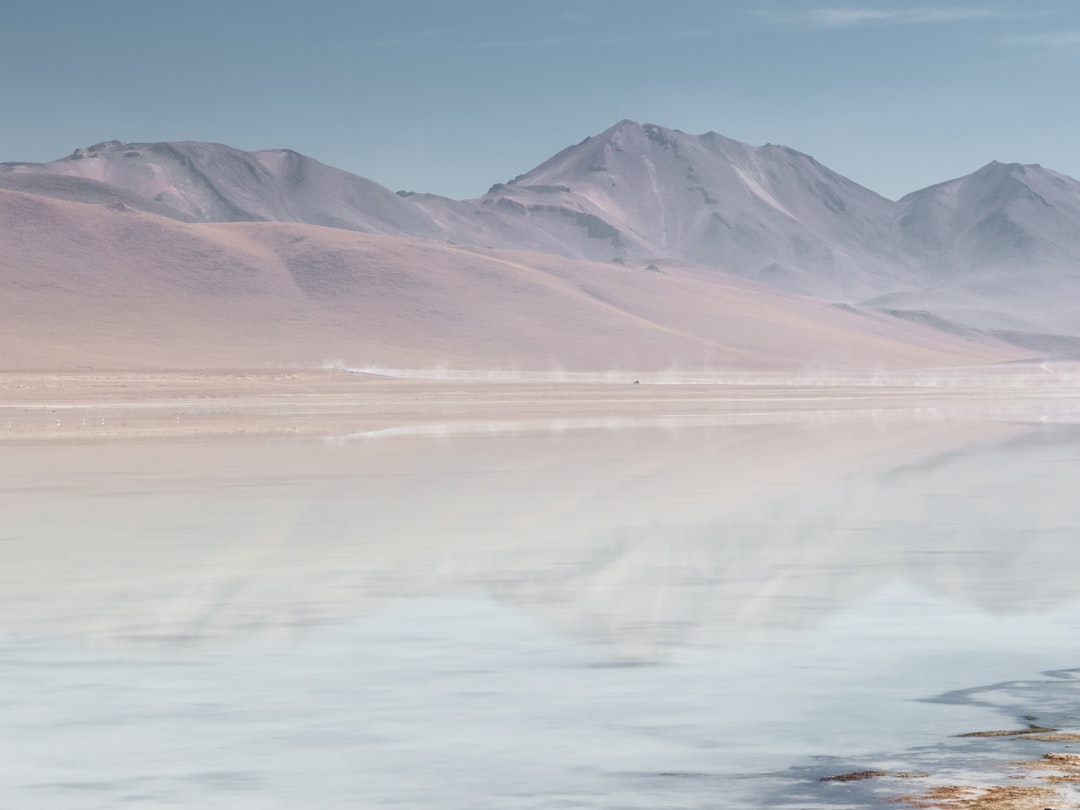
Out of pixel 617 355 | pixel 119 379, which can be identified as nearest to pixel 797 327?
pixel 617 355

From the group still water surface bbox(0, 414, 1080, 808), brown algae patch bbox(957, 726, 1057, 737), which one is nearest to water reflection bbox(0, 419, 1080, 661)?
still water surface bbox(0, 414, 1080, 808)

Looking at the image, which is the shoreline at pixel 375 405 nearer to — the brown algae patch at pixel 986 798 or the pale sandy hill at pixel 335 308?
the brown algae patch at pixel 986 798

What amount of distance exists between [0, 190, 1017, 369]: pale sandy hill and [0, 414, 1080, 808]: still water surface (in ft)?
303

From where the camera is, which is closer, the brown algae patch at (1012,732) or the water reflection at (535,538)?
the brown algae patch at (1012,732)

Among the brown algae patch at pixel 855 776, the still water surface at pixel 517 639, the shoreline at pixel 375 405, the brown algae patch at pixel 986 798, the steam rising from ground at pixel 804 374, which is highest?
the steam rising from ground at pixel 804 374

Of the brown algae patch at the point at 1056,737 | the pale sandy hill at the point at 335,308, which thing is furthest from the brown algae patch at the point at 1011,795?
the pale sandy hill at the point at 335,308

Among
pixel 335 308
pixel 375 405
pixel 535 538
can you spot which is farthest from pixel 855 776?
pixel 335 308

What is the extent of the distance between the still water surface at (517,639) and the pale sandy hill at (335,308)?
9246 cm

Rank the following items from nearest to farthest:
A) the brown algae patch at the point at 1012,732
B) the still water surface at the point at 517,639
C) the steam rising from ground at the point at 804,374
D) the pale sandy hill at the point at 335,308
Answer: the still water surface at the point at 517,639, the brown algae patch at the point at 1012,732, the steam rising from ground at the point at 804,374, the pale sandy hill at the point at 335,308

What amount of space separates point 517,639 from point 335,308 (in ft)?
441

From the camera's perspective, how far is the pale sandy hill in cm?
12550

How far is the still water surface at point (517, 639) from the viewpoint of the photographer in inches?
267

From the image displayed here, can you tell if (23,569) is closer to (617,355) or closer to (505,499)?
(505,499)

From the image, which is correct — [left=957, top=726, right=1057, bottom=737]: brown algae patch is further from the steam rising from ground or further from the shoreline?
the steam rising from ground
